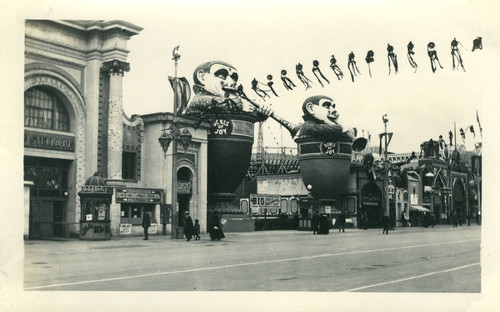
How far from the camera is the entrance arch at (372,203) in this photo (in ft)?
212

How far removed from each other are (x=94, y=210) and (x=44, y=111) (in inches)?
246

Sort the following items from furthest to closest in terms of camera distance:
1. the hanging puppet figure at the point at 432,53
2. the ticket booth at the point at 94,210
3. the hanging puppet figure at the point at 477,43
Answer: the ticket booth at the point at 94,210 < the hanging puppet figure at the point at 432,53 < the hanging puppet figure at the point at 477,43

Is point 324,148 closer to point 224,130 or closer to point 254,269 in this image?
point 224,130

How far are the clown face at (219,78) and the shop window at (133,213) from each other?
11.7 metres

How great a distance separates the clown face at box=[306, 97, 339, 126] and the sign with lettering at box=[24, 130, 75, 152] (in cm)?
2872

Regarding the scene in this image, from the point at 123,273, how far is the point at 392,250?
1253cm

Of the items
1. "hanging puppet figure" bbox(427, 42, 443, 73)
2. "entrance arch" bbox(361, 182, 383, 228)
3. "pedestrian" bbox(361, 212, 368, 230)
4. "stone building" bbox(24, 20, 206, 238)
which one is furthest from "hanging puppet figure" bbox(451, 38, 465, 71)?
"entrance arch" bbox(361, 182, 383, 228)

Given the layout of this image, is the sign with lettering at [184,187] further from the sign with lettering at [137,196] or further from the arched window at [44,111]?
the arched window at [44,111]

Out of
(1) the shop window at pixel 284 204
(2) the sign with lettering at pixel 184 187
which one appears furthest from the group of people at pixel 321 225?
(1) the shop window at pixel 284 204
